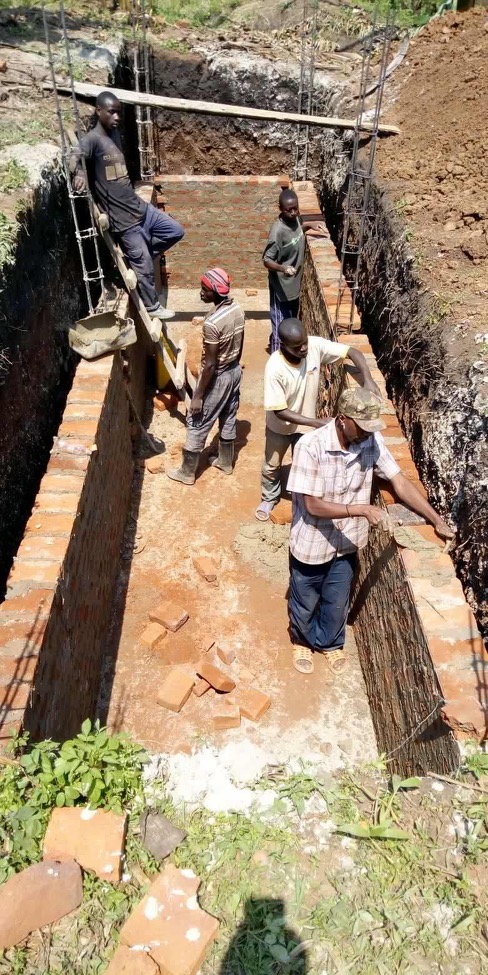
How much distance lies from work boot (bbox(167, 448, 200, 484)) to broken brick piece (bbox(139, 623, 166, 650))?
1652 millimetres

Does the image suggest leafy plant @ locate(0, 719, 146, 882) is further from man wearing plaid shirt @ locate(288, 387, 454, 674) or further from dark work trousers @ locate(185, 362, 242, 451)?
dark work trousers @ locate(185, 362, 242, 451)

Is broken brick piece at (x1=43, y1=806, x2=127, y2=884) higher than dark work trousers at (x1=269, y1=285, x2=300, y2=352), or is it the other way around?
dark work trousers at (x1=269, y1=285, x2=300, y2=352)

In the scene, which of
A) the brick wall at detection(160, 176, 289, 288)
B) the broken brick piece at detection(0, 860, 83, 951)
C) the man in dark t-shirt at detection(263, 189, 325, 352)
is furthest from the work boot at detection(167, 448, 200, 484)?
the brick wall at detection(160, 176, 289, 288)

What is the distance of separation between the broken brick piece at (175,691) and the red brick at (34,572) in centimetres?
114

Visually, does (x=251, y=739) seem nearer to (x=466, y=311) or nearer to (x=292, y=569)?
(x=292, y=569)

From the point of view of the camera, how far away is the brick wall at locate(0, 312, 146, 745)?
8.59 ft

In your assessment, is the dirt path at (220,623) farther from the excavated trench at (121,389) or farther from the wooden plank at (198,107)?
the wooden plank at (198,107)

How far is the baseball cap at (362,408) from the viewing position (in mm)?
2754

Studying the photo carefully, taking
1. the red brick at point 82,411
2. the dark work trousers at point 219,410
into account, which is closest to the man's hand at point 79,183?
the dark work trousers at point 219,410

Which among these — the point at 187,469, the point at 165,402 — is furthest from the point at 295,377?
the point at 165,402

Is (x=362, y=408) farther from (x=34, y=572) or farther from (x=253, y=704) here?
(x=253, y=704)

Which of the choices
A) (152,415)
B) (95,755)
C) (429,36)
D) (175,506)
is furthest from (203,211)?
(95,755)

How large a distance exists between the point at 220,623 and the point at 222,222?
19.5 ft

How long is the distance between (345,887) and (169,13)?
13.0 m
